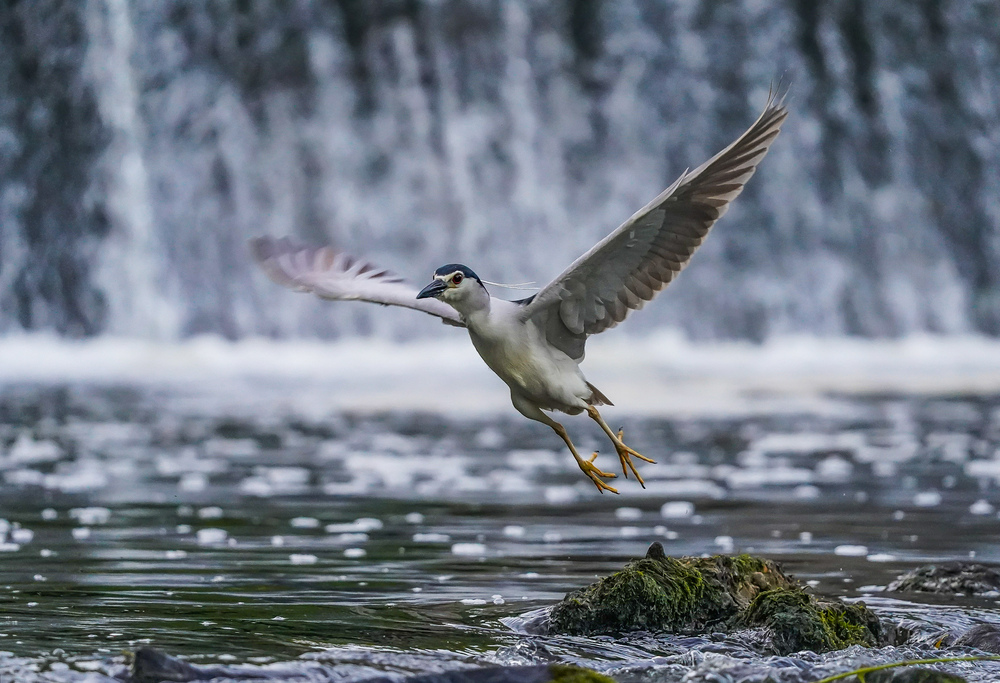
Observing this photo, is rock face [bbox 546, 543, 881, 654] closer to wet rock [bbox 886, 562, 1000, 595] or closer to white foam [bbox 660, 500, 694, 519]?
wet rock [bbox 886, 562, 1000, 595]

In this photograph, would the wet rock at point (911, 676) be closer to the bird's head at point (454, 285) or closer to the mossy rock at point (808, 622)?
the mossy rock at point (808, 622)

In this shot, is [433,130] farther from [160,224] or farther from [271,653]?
[271,653]

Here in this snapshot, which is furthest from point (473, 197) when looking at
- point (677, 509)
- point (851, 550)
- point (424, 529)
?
point (851, 550)

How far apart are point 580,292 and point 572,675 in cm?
195

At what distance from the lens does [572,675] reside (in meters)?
4.54

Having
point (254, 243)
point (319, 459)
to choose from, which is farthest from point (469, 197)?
point (254, 243)

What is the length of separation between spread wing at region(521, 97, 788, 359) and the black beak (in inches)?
22.6

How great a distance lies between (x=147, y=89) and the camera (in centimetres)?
Result: 2728

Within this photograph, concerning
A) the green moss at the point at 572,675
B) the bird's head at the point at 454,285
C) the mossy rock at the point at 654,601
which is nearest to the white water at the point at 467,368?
the mossy rock at the point at 654,601

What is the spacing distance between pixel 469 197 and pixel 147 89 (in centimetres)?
691

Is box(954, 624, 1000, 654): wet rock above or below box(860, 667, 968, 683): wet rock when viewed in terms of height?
above

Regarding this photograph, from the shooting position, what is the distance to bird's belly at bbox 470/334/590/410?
580 centimetres

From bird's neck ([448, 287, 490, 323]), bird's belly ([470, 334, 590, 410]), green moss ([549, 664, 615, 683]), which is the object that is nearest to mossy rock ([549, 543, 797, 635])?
bird's belly ([470, 334, 590, 410])

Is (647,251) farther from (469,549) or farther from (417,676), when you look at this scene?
(469,549)
